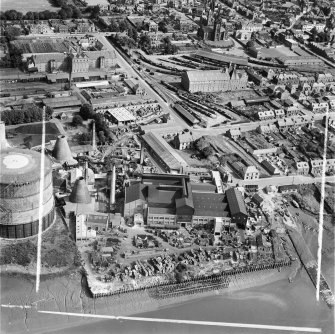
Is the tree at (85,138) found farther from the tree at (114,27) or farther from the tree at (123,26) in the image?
→ the tree at (123,26)

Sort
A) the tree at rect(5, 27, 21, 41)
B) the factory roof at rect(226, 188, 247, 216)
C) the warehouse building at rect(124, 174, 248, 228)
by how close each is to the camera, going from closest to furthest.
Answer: the warehouse building at rect(124, 174, 248, 228)
the factory roof at rect(226, 188, 247, 216)
the tree at rect(5, 27, 21, 41)

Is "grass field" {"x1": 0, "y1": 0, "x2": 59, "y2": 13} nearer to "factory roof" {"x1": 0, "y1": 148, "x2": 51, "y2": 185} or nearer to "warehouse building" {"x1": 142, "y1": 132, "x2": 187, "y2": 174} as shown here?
"warehouse building" {"x1": 142, "y1": 132, "x2": 187, "y2": 174}

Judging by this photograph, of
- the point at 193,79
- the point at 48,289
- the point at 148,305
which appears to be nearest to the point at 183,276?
the point at 148,305

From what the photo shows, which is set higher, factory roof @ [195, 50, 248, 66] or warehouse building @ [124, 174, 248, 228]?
factory roof @ [195, 50, 248, 66]

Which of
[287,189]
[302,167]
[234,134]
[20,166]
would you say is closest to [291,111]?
[234,134]

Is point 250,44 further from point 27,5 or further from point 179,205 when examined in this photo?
point 179,205

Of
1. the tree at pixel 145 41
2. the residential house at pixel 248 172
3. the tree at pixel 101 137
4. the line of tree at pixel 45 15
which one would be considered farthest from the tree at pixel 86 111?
the line of tree at pixel 45 15

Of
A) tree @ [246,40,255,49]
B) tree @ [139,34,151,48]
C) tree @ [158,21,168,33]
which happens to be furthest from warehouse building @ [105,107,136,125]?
tree @ [246,40,255,49]
